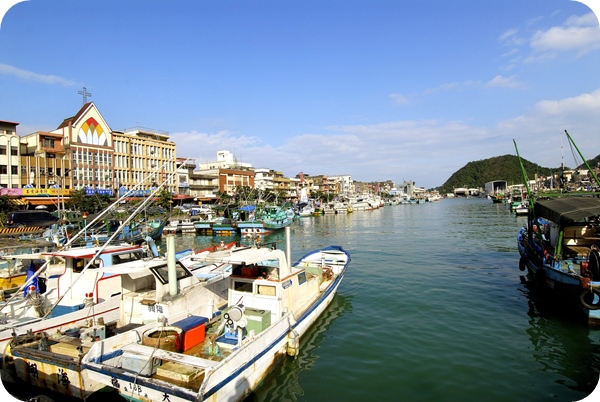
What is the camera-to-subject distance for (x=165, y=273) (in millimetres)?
10922

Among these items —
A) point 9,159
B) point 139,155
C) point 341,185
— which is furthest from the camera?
point 341,185

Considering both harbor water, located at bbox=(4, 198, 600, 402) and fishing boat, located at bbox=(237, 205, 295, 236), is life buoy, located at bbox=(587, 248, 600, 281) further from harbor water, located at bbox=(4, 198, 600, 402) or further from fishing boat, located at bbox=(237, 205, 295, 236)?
fishing boat, located at bbox=(237, 205, 295, 236)

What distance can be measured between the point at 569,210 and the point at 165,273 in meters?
16.7

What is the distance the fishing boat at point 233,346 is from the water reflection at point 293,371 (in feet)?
0.87

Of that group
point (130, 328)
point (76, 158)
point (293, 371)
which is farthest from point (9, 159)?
point (293, 371)

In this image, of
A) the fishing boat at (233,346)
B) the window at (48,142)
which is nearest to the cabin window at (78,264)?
the fishing boat at (233,346)

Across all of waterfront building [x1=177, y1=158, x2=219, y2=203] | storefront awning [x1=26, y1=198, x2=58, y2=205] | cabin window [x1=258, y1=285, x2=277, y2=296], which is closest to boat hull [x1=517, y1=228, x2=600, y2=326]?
cabin window [x1=258, y1=285, x2=277, y2=296]

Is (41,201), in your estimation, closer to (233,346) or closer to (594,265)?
(233,346)

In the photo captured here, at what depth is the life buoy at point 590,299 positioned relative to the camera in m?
12.0

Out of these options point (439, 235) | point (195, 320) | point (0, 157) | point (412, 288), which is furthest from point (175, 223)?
point (195, 320)

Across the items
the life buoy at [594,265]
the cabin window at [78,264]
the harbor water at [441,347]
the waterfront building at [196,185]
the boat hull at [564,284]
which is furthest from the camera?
the waterfront building at [196,185]

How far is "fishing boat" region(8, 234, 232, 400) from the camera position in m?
8.05

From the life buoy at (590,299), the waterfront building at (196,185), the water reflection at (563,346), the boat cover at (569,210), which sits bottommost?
the water reflection at (563,346)

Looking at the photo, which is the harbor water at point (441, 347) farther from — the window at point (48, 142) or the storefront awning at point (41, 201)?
the window at point (48, 142)
